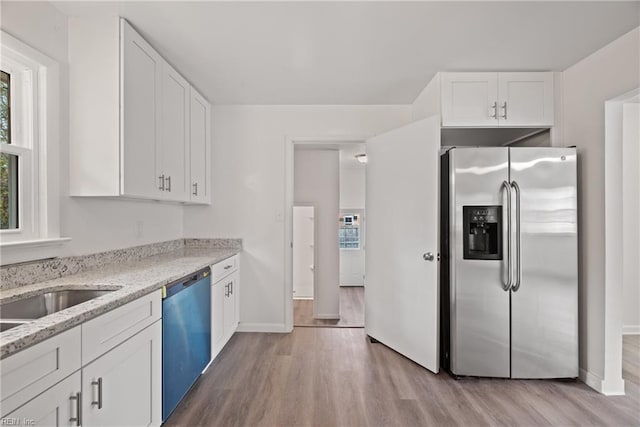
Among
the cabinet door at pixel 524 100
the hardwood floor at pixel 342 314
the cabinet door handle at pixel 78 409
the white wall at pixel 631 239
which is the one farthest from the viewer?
the hardwood floor at pixel 342 314

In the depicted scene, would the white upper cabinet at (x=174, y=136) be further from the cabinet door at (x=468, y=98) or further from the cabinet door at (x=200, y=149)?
the cabinet door at (x=468, y=98)

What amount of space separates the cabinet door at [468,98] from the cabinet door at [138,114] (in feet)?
7.18

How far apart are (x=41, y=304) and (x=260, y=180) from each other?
7.32ft

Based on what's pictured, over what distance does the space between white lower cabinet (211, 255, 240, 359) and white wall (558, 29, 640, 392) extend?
2.81 m

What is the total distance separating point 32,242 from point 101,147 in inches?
24.3

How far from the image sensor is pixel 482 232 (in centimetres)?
252

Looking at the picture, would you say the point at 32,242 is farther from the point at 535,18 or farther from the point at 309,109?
the point at 535,18

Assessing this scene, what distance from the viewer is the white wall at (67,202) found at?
1.71 meters

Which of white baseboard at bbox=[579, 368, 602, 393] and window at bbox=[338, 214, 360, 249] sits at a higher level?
window at bbox=[338, 214, 360, 249]

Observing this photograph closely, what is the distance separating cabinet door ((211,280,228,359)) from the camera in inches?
102

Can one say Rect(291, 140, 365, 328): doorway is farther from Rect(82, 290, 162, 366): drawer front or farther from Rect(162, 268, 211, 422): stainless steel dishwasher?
Rect(82, 290, 162, 366): drawer front

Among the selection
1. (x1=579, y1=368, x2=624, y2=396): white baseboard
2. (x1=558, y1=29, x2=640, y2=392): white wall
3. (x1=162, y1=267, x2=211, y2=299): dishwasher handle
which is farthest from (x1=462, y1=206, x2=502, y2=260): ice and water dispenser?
(x1=162, y1=267, x2=211, y2=299): dishwasher handle

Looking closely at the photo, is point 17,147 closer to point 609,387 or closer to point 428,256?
point 428,256

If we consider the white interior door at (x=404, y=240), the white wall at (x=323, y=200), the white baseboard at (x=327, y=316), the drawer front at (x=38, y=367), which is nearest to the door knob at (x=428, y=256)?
the white interior door at (x=404, y=240)
